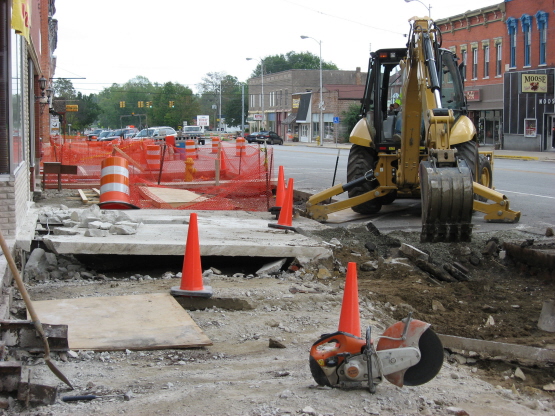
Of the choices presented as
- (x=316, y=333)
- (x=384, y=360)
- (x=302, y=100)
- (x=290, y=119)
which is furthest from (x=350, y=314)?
(x=290, y=119)

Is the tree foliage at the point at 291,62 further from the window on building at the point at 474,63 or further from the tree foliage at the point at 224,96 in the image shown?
the window on building at the point at 474,63

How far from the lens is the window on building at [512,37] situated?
41.6 meters

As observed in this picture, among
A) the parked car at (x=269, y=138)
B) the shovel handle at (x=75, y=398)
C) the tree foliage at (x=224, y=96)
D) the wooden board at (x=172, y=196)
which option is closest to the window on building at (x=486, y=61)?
the parked car at (x=269, y=138)

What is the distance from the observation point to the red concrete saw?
423cm

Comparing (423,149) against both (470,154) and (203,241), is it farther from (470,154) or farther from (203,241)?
(203,241)

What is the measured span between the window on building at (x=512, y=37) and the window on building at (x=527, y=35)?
66 cm

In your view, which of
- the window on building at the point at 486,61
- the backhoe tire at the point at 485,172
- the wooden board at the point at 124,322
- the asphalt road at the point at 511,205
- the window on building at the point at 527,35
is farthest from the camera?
the window on building at the point at 486,61

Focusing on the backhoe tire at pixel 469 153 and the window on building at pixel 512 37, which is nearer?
the backhoe tire at pixel 469 153

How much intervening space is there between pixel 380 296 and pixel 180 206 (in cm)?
670

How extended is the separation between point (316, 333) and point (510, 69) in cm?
4027

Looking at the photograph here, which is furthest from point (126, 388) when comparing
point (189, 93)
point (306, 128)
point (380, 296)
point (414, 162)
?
point (189, 93)

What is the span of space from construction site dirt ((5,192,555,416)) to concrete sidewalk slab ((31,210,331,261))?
0.85 feet

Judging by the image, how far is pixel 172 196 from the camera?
14000 mm

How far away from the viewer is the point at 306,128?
8294 centimetres
